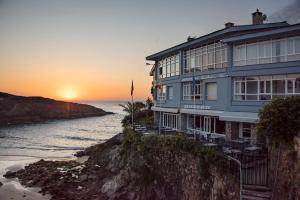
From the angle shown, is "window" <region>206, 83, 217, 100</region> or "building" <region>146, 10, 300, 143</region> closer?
"building" <region>146, 10, 300, 143</region>

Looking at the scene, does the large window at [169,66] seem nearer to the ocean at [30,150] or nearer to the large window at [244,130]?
the large window at [244,130]

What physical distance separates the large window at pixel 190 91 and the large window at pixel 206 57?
161 centimetres

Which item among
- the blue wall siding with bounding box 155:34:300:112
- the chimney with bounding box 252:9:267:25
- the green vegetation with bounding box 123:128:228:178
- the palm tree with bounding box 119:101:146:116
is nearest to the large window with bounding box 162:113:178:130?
the blue wall siding with bounding box 155:34:300:112

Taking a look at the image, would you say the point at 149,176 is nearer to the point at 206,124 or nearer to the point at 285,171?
the point at 206,124

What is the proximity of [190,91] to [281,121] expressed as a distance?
57.5 ft

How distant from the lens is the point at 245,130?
2750 cm

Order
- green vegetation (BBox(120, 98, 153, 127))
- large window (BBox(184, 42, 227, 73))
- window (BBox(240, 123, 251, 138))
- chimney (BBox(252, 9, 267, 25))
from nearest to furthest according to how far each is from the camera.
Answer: window (BBox(240, 123, 251, 138)) < large window (BBox(184, 42, 227, 73)) < chimney (BBox(252, 9, 267, 25)) < green vegetation (BBox(120, 98, 153, 127))

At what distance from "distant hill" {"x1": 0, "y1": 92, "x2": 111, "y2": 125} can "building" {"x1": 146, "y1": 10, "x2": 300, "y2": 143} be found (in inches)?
4181

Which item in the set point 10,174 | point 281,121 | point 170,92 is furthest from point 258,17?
point 10,174

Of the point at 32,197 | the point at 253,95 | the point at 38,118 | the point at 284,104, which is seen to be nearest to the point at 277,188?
the point at 284,104

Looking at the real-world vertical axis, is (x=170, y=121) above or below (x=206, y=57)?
below

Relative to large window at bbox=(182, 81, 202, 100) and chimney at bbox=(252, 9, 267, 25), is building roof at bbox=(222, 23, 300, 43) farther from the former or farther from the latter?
large window at bbox=(182, 81, 202, 100)

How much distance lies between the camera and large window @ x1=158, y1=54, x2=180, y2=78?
3929cm

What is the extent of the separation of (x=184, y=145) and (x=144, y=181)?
557 centimetres
